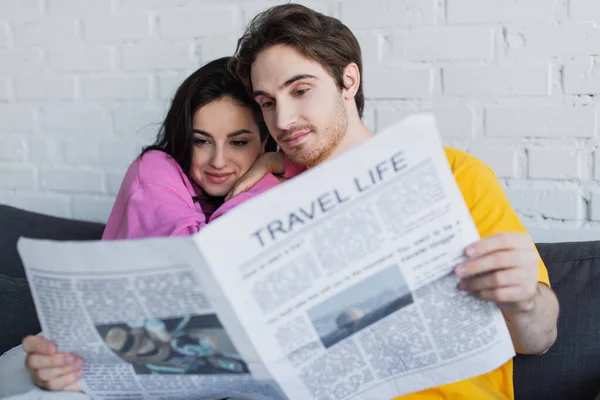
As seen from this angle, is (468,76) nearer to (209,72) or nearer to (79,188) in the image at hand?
(209,72)

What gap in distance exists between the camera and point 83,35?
1.79 m

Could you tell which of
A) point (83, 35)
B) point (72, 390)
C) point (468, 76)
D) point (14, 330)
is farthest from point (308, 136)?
point (83, 35)

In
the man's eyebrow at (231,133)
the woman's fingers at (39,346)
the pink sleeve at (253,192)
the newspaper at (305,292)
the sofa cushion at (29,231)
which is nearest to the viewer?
the newspaper at (305,292)

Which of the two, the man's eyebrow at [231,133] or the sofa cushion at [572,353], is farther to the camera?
the man's eyebrow at [231,133]

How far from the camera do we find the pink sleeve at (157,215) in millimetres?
1144

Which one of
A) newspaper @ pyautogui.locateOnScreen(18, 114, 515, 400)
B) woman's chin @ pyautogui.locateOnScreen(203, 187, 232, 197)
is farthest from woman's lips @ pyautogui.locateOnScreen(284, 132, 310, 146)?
newspaper @ pyautogui.locateOnScreen(18, 114, 515, 400)

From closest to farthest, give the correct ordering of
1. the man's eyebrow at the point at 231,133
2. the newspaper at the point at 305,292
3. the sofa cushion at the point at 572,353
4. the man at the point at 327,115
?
the newspaper at the point at 305,292
the man at the point at 327,115
the sofa cushion at the point at 572,353
the man's eyebrow at the point at 231,133

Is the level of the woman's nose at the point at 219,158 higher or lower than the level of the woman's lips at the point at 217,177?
higher

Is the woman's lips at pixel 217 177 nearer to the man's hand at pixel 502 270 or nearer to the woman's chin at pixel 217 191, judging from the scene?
the woman's chin at pixel 217 191

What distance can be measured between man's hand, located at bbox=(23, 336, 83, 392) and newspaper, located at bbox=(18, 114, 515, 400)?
27mm

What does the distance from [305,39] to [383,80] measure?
0.33 meters

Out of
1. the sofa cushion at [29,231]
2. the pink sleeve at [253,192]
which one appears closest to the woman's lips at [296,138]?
the pink sleeve at [253,192]

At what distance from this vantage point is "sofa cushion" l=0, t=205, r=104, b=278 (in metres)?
1.54

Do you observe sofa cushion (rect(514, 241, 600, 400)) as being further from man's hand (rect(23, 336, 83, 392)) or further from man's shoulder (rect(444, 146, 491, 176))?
man's hand (rect(23, 336, 83, 392))
